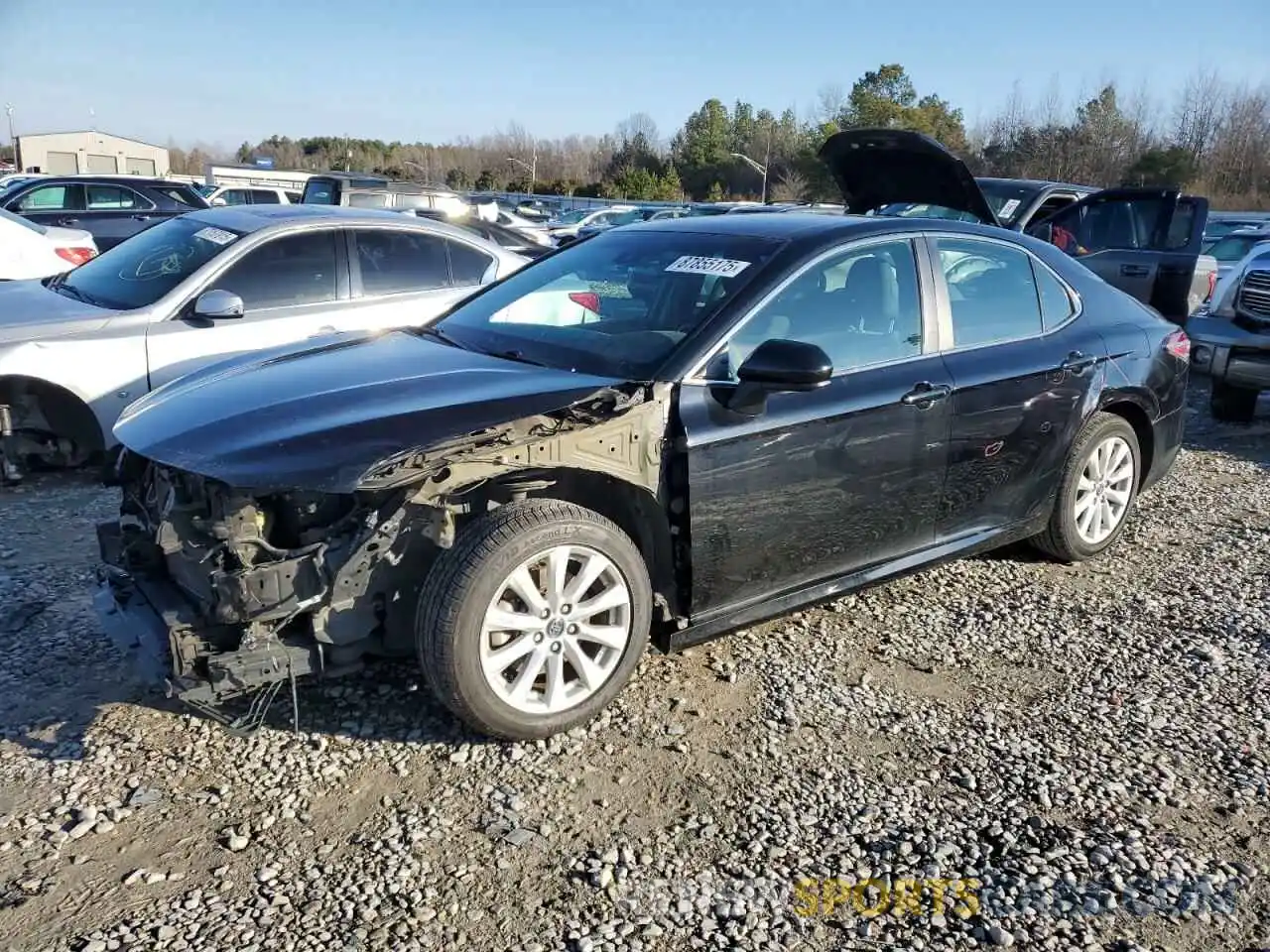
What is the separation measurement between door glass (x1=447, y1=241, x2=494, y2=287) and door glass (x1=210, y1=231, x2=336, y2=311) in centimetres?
86

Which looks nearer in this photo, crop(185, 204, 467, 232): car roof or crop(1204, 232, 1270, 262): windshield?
crop(185, 204, 467, 232): car roof

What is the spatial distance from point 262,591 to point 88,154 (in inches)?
2863

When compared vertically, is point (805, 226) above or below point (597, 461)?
above

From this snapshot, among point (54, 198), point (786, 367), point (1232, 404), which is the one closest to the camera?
point (786, 367)

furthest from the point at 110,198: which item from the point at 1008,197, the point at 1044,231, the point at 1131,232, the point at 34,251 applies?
the point at 1131,232

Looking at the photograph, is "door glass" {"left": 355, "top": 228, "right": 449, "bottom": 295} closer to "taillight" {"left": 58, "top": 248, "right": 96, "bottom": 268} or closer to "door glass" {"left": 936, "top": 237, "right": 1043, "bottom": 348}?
"taillight" {"left": 58, "top": 248, "right": 96, "bottom": 268}

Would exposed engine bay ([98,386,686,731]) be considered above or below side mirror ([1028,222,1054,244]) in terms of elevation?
below

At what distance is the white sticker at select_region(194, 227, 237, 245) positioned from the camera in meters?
6.22

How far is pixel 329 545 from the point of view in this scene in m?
3.06

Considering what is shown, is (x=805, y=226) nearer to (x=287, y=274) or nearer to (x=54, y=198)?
(x=287, y=274)

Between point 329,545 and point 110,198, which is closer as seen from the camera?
point 329,545

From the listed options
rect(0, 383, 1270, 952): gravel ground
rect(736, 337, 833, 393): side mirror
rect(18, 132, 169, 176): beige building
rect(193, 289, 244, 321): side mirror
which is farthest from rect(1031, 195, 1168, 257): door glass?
rect(18, 132, 169, 176): beige building

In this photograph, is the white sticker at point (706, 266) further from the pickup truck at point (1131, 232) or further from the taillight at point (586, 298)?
the pickup truck at point (1131, 232)

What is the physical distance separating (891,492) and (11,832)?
3.12 meters
